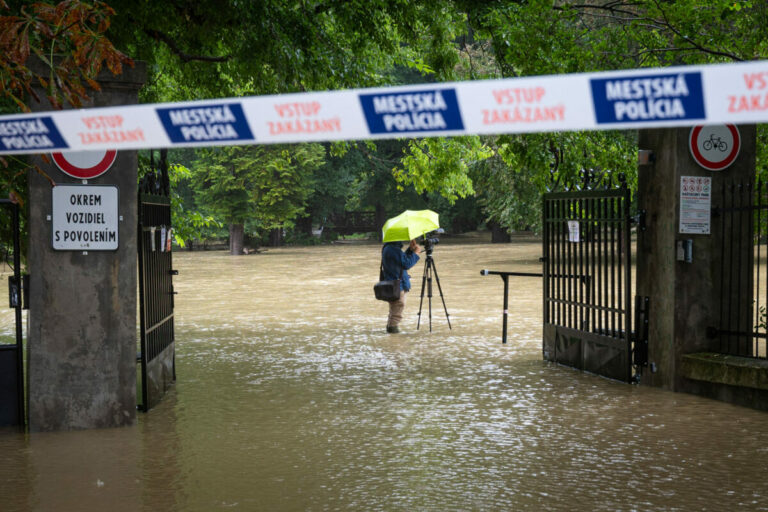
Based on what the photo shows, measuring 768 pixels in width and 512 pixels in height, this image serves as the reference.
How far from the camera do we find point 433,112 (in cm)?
434

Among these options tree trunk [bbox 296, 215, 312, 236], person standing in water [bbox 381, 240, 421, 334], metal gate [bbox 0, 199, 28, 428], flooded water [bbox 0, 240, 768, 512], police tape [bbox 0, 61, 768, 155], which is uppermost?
police tape [bbox 0, 61, 768, 155]

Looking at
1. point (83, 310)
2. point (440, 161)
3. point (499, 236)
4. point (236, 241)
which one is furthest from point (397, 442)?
point (499, 236)

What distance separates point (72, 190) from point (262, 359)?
16.6 feet

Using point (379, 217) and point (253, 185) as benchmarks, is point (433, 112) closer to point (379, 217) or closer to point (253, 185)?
point (253, 185)

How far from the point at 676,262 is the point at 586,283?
1.48m

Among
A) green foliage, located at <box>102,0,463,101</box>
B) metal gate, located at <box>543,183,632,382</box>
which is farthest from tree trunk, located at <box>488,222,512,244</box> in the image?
metal gate, located at <box>543,183,632,382</box>

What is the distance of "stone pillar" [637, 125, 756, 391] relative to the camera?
1007 cm

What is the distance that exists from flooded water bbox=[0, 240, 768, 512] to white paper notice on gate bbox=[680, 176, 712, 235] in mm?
1829

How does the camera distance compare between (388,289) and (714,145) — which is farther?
(388,289)

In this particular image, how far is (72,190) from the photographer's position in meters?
8.36

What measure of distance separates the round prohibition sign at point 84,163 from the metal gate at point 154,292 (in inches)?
29.1

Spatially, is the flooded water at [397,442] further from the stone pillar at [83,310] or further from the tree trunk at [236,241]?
the tree trunk at [236,241]

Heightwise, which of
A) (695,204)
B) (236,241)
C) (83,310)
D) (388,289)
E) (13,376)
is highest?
(695,204)

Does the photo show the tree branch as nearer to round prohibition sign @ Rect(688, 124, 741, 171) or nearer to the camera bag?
the camera bag
